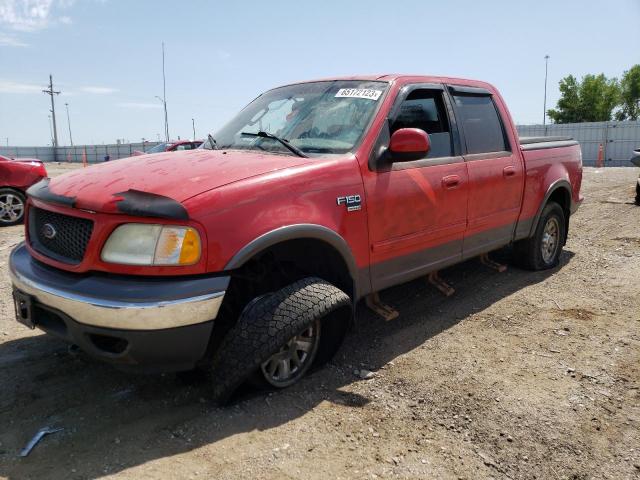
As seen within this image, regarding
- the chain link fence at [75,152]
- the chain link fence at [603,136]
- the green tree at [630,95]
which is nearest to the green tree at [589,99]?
the green tree at [630,95]

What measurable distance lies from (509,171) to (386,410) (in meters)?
2.74

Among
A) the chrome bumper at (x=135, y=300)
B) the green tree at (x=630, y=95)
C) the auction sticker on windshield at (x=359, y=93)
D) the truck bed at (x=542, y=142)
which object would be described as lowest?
the chrome bumper at (x=135, y=300)

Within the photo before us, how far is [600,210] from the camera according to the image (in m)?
9.44

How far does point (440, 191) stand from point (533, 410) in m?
1.69

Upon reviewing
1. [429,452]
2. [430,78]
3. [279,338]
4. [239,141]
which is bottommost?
[429,452]

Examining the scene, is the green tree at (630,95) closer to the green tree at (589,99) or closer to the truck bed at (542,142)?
the green tree at (589,99)

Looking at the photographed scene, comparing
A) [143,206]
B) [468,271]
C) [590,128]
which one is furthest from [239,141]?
[590,128]

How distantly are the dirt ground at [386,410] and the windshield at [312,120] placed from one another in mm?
1516

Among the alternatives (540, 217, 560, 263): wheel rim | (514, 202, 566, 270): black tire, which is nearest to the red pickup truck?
(514, 202, 566, 270): black tire

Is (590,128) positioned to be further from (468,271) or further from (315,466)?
(315,466)

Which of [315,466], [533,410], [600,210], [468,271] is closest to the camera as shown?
[315,466]

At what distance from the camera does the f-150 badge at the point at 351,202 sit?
10.8ft

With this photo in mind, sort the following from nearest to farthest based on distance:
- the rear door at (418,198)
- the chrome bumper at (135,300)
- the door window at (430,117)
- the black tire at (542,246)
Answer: the chrome bumper at (135,300)
the rear door at (418,198)
the door window at (430,117)
the black tire at (542,246)

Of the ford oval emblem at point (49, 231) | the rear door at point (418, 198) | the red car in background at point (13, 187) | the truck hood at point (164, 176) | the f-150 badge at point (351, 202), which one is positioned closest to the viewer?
the truck hood at point (164, 176)
